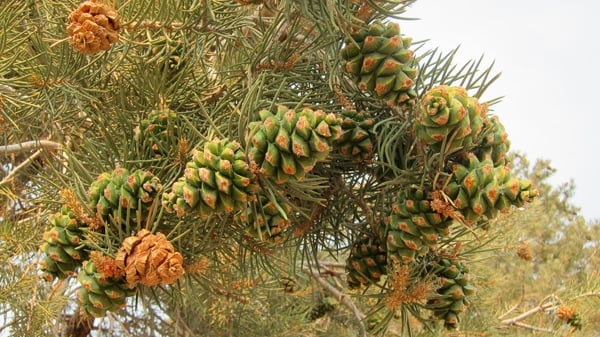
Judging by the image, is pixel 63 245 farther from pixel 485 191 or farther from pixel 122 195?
pixel 485 191

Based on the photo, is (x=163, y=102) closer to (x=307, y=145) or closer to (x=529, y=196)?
(x=307, y=145)

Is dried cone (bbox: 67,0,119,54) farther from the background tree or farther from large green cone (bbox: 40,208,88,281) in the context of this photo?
large green cone (bbox: 40,208,88,281)

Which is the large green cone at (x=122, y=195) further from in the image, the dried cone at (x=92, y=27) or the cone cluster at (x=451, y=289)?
the cone cluster at (x=451, y=289)

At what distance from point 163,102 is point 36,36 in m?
0.22

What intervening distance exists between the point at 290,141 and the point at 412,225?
0.18m

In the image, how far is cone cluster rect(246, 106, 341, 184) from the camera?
0.53 meters

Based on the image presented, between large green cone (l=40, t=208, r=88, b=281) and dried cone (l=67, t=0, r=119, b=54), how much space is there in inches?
7.4

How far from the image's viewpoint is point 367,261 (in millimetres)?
737

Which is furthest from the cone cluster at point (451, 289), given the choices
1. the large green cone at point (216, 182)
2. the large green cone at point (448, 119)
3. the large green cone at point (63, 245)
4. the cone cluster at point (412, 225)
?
the large green cone at point (63, 245)

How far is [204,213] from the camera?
564mm

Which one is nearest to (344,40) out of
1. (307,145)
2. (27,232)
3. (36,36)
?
(307,145)

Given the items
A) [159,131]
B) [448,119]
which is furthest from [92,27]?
[448,119]

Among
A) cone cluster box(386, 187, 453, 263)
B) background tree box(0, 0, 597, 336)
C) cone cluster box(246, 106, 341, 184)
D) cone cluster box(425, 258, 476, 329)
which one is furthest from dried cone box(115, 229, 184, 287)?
cone cluster box(425, 258, 476, 329)

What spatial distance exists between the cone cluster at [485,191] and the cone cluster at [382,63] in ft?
0.36
